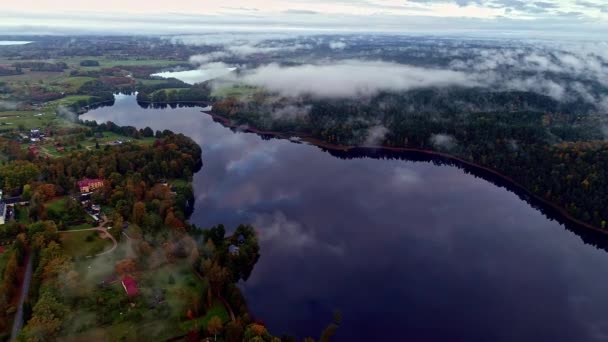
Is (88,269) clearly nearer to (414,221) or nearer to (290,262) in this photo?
(290,262)

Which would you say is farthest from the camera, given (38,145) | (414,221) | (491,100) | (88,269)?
(491,100)

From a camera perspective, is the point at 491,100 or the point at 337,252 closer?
the point at 337,252

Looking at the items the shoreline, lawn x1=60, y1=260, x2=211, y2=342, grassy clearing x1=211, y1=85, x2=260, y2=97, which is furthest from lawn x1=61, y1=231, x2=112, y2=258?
grassy clearing x1=211, y1=85, x2=260, y2=97

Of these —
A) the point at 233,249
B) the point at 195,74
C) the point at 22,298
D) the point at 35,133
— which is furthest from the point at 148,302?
the point at 195,74

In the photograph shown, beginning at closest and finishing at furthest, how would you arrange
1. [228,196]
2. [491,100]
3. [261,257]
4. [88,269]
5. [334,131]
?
[88,269] → [261,257] → [228,196] → [334,131] → [491,100]

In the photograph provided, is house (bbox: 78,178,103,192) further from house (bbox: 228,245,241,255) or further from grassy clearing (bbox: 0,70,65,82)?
grassy clearing (bbox: 0,70,65,82)

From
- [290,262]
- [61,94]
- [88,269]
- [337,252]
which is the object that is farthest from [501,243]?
[61,94]
